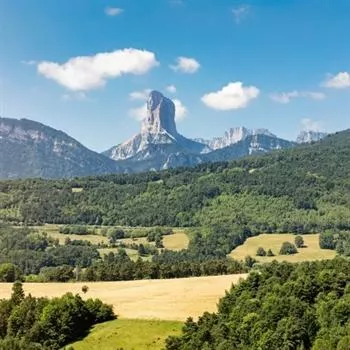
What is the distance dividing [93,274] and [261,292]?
7729 centimetres

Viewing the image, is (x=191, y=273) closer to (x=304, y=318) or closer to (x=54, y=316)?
(x=54, y=316)

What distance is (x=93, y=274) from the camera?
6693 inches

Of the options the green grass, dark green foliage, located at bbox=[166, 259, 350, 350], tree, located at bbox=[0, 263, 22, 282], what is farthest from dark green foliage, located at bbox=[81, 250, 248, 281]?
dark green foliage, located at bbox=[166, 259, 350, 350]

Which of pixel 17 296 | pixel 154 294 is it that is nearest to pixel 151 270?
pixel 154 294

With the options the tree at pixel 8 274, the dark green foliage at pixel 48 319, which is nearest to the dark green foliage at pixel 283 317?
the dark green foliage at pixel 48 319

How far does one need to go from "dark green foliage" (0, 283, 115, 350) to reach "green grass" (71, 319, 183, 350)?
393 centimetres

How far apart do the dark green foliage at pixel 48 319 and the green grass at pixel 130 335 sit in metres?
3.93

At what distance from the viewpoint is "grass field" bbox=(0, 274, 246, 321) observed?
117 m

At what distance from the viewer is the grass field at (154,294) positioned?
4611 inches

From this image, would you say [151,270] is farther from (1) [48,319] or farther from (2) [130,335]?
(2) [130,335]

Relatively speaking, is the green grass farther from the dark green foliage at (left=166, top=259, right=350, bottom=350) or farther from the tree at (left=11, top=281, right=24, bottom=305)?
the tree at (left=11, top=281, right=24, bottom=305)

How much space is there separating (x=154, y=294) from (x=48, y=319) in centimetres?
3005

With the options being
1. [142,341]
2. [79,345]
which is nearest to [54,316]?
[79,345]

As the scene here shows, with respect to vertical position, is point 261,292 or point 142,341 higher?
point 261,292
